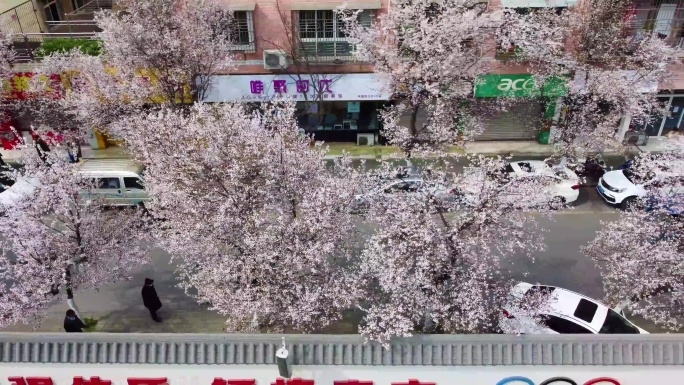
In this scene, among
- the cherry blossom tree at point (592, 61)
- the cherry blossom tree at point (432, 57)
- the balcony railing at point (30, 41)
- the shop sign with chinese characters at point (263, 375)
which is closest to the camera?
the shop sign with chinese characters at point (263, 375)

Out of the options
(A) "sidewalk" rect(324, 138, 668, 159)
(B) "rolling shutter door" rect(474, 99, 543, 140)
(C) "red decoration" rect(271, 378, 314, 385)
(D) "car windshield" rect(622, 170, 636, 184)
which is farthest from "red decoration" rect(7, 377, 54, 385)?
(D) "car windshield" rect(622, 170, 636, 184)

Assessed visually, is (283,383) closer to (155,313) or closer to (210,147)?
(210,147)

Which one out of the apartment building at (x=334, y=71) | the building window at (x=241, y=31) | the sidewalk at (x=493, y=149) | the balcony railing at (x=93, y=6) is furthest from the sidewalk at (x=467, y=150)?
the balcony railing at (x=93, y=6)

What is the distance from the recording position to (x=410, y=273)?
16.1 m

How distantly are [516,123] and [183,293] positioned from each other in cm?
2054

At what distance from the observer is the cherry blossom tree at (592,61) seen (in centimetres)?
2589

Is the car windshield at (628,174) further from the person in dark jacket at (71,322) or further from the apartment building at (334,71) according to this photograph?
the person in dark jacket at (71,322)

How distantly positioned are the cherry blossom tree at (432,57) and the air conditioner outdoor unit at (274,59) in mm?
4604

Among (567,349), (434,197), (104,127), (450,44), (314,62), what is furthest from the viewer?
(314,62)

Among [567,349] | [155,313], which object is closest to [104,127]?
[155,313]

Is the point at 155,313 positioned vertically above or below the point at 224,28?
below

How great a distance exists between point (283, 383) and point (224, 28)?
20458 millimetres

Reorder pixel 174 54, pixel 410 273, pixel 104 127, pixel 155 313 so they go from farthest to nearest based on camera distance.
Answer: pixel 104 127 < pixel 174 54 < pixel 155 313 < pixel 410 273

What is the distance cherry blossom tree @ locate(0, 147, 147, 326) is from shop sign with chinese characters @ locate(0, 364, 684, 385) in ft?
21.5
